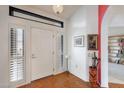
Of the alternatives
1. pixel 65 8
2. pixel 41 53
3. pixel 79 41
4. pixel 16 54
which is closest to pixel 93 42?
pixel 79 41

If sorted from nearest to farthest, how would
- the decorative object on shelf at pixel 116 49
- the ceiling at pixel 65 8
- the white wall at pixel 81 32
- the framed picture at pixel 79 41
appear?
the ceiling at pixel 65 8 < the white wall at pixel 81 32 < the framed picture at pixel 79 41 < the decorative object on shelf at pixel 116 49

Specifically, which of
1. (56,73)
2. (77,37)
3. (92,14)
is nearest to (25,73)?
(56,73)

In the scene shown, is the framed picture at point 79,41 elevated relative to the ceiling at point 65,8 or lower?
lower

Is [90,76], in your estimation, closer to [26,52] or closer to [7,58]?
[26,52]

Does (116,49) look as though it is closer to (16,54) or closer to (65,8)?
(65,8)

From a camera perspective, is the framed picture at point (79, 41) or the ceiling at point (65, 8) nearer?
the ceiling at point (65, 8)

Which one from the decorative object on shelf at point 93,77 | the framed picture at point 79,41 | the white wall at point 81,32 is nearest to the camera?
the decorative object on shelf at point 93,77

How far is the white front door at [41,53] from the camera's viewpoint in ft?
14.5

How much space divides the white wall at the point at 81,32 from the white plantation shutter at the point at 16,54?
2.21 meters

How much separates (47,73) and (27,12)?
253cm

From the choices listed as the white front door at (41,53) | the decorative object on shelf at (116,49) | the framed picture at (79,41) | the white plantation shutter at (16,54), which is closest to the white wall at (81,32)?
the framed picture at (79,41)

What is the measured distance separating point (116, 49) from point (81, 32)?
3.50 metres

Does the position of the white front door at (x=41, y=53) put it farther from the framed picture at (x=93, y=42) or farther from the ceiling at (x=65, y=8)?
the framed picture at (x=93, y=42)

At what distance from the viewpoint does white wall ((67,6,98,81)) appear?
4375mm
